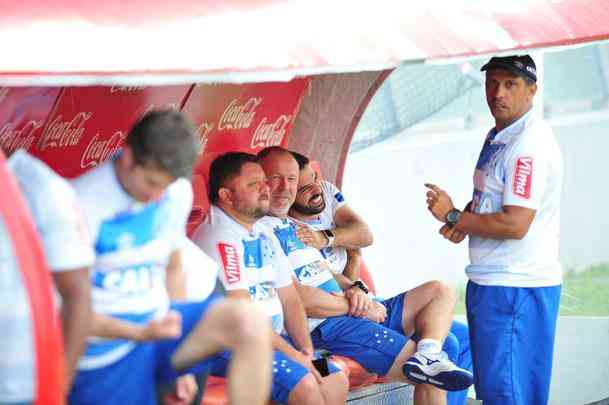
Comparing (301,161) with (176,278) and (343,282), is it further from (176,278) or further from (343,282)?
(176,278)

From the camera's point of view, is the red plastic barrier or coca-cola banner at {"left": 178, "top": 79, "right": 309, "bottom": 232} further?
coca-cola banner at {"left": 178, "top": 79, "right": 309, "bottom": 232}

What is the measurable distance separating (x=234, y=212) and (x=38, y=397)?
194 cm

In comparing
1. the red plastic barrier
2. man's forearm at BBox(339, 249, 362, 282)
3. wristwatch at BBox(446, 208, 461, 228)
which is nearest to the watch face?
wristwatch at BBox(446, 208, 461, 228)

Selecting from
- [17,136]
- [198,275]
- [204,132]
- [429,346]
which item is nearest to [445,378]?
[429,346]

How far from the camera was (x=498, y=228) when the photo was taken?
5121 millimetres

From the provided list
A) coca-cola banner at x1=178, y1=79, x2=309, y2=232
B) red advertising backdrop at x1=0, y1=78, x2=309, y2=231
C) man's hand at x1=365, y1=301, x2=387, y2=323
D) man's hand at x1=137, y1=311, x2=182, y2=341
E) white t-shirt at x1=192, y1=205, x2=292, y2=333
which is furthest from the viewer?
coca-cola banner at x1=178, y1=79, x2=309, y2=232

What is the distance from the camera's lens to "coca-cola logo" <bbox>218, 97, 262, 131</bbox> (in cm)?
589

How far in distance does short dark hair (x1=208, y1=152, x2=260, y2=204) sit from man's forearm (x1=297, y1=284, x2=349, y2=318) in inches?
23.9

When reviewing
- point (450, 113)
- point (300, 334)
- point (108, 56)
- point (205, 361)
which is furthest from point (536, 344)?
point (450, 113)

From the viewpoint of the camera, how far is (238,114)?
5996mm

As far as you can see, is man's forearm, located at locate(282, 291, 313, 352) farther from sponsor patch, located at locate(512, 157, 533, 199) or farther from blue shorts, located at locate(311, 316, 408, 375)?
sponsor patch, located at locate(512, 157, 533, 199)

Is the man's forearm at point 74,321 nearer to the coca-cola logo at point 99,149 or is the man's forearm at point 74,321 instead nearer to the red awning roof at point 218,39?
the red awning roof at point 218,39

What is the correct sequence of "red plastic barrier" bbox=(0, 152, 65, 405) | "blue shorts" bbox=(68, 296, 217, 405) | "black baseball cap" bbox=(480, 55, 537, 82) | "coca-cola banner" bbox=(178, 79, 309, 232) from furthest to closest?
"coca-cola banner" bbox=(178, 79, 309, 232)
"black baseball cap" bbox=(480, 55, 537, 82)
"blue shorts" bbox=(68, 296, 217, 405)
"red plastic barrier" bbox=(0, 152, 65, 405)

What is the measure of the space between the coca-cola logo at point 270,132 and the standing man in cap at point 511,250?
115 cm
